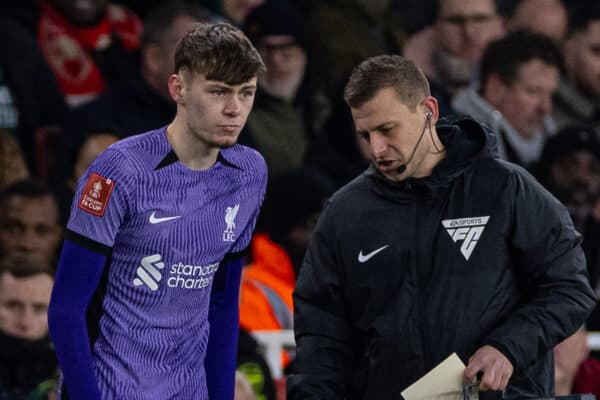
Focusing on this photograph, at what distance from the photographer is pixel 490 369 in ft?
14.3

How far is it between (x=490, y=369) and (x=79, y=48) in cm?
463

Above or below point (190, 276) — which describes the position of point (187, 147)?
above

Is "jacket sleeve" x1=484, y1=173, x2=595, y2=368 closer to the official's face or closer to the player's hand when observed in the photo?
the player's hand

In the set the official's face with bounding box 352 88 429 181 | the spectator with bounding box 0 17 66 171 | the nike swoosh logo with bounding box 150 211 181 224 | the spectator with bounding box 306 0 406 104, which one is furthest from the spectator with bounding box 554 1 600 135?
the nike swoosh logo with bounding box 150 211 181 224

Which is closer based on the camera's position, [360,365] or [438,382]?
[438,382]

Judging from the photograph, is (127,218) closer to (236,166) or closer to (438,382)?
(236,166)

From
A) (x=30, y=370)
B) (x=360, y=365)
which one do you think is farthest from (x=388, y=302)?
(x=30, y=370)

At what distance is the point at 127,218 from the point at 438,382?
40.6 inches

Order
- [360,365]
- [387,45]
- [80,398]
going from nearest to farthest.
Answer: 1. [80,398]
2. [360,365]
3. [387,45]

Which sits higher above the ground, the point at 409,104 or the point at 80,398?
the point at 409,104

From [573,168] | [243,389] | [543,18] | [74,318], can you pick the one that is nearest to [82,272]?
[74,318]

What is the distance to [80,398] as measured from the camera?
411 centimetres

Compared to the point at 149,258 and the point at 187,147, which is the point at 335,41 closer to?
the point at 187,147

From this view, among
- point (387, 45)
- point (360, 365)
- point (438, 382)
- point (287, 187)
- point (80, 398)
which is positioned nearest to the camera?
point (80, 398)
